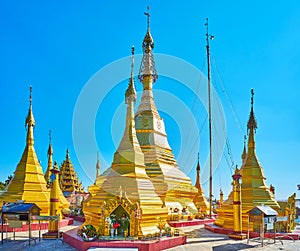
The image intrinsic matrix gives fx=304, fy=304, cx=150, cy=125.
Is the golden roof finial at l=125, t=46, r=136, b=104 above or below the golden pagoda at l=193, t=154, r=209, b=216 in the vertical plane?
above

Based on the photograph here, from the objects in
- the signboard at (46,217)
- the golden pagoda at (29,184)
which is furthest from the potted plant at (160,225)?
the golden pagoda at (29,184)

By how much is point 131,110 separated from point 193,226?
11387mm

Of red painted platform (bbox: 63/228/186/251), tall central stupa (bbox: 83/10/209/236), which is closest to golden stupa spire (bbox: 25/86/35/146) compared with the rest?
tall central stupa (bbox: 83/10/209/236)

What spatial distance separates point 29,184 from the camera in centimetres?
2380

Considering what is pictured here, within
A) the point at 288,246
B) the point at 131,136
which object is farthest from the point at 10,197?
the point at 288,246

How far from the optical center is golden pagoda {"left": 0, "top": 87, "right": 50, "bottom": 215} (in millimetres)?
23078

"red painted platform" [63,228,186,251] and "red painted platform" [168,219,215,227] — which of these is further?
"red painted platform" [168,219,215,227]

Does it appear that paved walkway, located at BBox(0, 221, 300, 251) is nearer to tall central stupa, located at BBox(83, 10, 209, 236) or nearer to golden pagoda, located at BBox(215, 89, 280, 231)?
tall central stupa, located at BBox(83, 10, 209, 236)

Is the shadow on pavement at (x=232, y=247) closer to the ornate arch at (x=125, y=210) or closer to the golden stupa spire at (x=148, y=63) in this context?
the ornate arch at (x=125, y=210)

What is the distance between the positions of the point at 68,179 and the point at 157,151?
22.6 m

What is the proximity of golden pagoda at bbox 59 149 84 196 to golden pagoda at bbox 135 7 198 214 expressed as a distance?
808 inches

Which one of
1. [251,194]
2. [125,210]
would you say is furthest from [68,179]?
[125,210]

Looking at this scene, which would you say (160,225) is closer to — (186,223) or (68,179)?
(186,223)

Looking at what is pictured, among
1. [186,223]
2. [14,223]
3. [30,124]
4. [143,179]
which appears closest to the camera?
[14,223]
